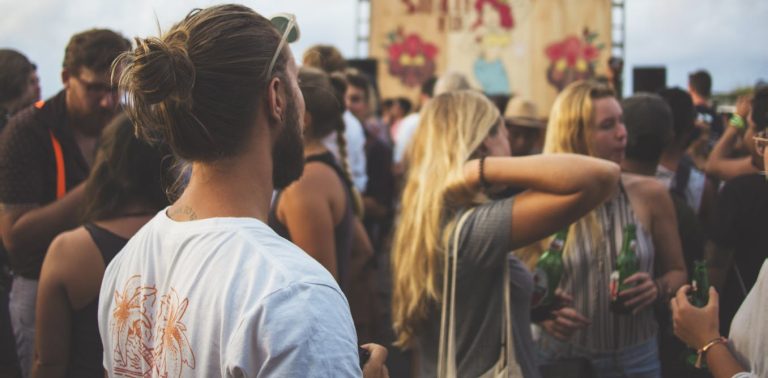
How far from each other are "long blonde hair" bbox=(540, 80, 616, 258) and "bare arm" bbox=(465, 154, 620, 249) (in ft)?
2.50

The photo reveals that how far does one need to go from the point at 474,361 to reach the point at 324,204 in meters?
0.84

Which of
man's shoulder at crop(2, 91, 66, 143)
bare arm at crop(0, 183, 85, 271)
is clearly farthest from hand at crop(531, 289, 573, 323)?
man's shoulder at crop(2, 91, 66, 143)

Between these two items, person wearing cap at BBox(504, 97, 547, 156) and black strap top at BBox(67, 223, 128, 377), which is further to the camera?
person wearing cap at BBox(504, 97, 547, 156)

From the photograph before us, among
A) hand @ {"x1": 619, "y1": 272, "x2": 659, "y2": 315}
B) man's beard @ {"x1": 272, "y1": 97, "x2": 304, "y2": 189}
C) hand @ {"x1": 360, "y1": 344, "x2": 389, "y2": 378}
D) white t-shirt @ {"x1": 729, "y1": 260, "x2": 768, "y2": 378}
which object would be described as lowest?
hand @ {"x1": 619, "y1": 272, "x2": 659, "y2": 315}

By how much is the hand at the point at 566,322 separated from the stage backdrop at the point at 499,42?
14436mm

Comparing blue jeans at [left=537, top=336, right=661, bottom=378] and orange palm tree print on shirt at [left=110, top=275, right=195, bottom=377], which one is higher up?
orange palm tree print on shirt at [left=110, top=275, right=195, bottom=377]

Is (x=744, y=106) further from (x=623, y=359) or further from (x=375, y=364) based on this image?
(x=375, y=364)

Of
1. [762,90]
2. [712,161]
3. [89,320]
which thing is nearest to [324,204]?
[89,320]

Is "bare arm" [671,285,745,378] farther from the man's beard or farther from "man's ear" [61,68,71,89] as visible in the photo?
"man's ear" [61,68,71,89]

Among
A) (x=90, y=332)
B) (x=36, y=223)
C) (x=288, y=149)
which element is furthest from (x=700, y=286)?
(x=36, y=223)

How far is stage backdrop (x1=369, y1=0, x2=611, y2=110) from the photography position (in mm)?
16812

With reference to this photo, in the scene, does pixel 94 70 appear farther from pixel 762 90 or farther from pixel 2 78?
pixel 762 90

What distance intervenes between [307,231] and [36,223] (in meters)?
1.08

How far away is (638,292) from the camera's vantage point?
9.20 ft
